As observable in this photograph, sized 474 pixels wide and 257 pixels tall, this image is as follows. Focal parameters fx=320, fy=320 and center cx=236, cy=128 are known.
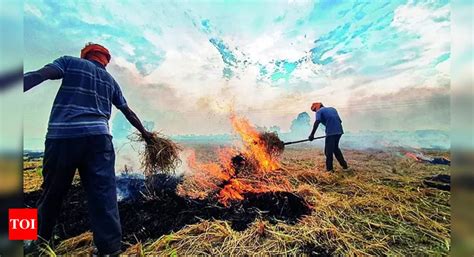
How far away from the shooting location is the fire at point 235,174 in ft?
9.20

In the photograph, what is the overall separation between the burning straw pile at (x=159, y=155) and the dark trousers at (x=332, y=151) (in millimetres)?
1264

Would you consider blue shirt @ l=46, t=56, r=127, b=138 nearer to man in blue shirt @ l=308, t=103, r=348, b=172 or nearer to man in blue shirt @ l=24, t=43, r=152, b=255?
man in blue shirt @ l=24, t=43, r=152, b=255

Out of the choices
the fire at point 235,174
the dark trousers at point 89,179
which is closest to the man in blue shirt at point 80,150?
the dark trousers at point 89,179

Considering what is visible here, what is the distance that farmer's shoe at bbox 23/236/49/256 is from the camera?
240 cm

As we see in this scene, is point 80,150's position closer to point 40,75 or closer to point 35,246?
point 40,75

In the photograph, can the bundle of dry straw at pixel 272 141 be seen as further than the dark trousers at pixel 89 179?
Yes

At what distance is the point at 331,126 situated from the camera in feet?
8.54

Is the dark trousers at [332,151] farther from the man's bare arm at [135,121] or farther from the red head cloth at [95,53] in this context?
the red head cloth at [95,53]

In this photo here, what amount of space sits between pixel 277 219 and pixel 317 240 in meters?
0.35

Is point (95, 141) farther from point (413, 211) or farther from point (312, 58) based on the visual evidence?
point (413, 211)

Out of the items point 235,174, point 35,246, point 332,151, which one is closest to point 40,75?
point 35,246

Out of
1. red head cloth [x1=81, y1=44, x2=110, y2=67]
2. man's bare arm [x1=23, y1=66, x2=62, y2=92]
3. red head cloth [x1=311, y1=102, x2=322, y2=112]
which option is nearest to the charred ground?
red head cloth [x1=311, y1=102, x2=322, y2=112]

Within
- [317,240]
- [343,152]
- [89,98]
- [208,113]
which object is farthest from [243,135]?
[89,98]

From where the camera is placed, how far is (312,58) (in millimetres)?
2619
